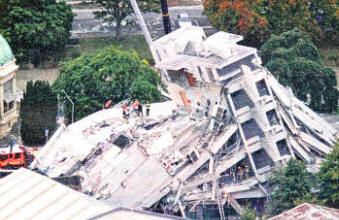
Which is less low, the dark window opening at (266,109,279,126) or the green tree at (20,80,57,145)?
the dark window opening at (266,109,279,126)

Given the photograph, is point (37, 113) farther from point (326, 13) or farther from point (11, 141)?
point (326, 13)

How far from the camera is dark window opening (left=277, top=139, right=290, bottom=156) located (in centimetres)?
6406

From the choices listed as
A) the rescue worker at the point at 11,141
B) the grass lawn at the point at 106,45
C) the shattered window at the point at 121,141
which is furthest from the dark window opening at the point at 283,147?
the grass lawn at the point at 106,45

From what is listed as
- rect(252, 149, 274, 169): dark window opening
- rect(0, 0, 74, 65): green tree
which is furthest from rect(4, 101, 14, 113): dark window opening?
rect(252, 149, 274, 169): dark window opening

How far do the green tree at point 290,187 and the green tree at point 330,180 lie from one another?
30.5 inches

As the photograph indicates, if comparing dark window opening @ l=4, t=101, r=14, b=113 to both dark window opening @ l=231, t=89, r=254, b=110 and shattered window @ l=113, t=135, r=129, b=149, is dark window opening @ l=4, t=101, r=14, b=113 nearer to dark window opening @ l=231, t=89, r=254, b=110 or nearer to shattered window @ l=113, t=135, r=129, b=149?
shattered window @ l=113, t=135, r=129, b=149

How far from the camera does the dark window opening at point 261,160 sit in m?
63.8

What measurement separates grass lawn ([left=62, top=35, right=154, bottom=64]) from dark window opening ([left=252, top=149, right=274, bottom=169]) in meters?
27.3

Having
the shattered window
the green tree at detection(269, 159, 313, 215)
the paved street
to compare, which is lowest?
the green tree at detection(269, 159, 313, 215)

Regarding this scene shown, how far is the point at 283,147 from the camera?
211 ft

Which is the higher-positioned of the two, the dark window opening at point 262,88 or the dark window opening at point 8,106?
the dark window opening at point 262,88

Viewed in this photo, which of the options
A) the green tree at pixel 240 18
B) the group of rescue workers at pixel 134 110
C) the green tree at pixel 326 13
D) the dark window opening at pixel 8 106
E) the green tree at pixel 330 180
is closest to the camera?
the green tree at pixel 330 180

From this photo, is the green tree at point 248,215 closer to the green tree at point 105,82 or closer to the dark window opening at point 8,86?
the green tree at point 105,82

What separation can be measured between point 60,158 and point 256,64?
12.0m
